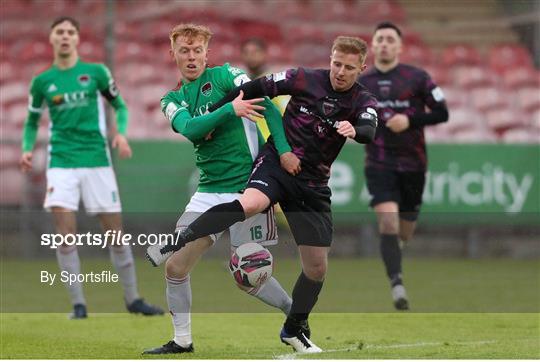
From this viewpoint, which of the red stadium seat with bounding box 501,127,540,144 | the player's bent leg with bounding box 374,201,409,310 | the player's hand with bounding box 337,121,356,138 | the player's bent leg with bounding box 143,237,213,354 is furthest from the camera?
the red stadium seat with bounding box 501,127,540,144

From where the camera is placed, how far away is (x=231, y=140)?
7.45 m

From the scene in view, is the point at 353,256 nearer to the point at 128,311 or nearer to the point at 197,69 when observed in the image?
the point at 128,311

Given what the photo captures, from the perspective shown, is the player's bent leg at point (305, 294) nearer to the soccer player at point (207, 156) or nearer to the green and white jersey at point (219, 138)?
the soccer player at point (207, 156)

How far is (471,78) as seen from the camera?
17.1m

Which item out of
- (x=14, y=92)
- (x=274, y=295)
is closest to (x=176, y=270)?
(x=274, y=295)

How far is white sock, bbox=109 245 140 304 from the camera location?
9641mm

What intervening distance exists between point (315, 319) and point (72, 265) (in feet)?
6.27

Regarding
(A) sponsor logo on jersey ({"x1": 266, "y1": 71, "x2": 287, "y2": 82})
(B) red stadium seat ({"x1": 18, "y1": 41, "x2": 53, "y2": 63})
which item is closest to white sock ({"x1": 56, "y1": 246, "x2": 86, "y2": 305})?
(A) sponsor logo on jersey ({"x1": 266, "y1": 71, "x2": 287, "y2": 82})

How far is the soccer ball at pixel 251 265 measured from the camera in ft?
23.5

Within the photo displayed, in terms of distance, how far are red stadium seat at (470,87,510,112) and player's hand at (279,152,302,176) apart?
1001cm

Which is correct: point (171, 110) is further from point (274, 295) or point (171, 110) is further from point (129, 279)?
point (129, 279)

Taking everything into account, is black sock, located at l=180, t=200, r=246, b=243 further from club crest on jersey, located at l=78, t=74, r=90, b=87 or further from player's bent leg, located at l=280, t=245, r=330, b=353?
club crest on jersey, located at l=78, t=74, r=90, b=87

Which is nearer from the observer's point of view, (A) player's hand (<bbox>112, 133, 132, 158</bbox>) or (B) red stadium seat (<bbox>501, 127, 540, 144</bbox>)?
(A) player's hand (<bbox>112, 133, 132, 158</bbox>)

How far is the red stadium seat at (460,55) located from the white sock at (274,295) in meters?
10.0
